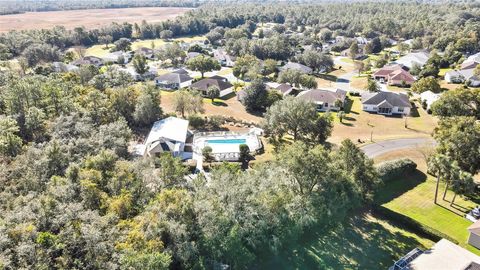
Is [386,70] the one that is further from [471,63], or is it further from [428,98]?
[428,98]

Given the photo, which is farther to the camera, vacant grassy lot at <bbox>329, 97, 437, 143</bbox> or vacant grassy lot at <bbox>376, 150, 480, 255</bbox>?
vacant grassy lot at <bbox>329, 97, 437, 143</bbox>

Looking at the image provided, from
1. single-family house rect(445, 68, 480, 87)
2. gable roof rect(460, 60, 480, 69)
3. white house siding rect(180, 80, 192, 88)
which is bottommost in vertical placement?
white house siding rect(180, 80, 192, 88)

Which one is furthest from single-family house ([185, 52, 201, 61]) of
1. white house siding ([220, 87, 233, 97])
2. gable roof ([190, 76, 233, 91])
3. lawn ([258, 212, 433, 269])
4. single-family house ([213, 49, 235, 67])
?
lawn ([258, 212, 433, 269])

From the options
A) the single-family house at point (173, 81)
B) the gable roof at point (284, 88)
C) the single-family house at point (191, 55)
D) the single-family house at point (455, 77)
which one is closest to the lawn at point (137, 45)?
the single-family house at point (191, 55)

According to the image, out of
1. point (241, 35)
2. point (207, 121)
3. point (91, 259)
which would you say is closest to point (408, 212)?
point (91, 259)

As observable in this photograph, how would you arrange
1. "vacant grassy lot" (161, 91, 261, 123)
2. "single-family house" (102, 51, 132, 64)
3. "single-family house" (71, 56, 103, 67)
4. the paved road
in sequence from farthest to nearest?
"single-family house" (102, 51, 132, 64), "single-family house" (71, 56, 103, 67), "vacant grassy lot" (161, 91, 261, 123), the paved road

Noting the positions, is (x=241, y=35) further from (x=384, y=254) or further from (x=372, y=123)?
(x=384, y=254)

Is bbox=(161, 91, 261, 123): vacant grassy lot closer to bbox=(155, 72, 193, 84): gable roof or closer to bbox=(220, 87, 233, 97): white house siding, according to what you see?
bbox=(220, 87, 233, 97): white house siding

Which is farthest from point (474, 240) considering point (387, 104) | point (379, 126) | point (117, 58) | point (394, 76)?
point (117, 58)
